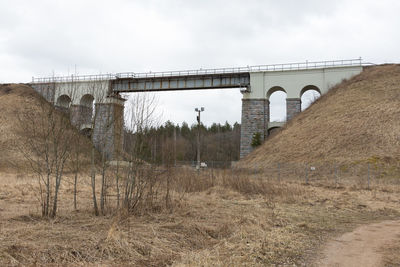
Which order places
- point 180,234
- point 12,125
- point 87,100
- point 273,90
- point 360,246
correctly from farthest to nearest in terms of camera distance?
1. point 12,125
2. point 273,90
3. point 87,100
4. point 180,234
5. point 360,246

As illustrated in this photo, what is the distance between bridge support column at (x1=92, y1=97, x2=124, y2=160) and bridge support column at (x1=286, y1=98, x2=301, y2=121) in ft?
117

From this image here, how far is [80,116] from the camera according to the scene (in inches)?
438

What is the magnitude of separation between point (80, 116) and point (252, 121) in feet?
110

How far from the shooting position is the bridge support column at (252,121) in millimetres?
42688

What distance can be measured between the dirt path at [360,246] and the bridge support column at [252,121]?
31.7 m

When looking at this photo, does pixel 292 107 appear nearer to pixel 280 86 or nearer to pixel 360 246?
pixel 280 86

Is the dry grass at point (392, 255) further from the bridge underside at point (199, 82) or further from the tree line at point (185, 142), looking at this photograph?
the bridge underside at point (199, 82)

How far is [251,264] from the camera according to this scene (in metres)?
6.18

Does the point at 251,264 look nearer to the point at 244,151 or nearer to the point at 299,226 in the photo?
the point at 299,226

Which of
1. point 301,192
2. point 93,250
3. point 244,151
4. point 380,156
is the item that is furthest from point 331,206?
point 244,151

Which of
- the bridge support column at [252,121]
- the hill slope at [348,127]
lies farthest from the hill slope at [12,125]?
the hill slope at [348,127]

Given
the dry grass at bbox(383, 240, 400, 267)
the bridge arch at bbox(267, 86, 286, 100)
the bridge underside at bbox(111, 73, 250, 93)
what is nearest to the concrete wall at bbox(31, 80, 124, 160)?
the dry grass at bbox(383, 240, 400, 267)

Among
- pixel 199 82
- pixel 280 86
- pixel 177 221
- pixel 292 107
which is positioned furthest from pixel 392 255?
pixel 199 82

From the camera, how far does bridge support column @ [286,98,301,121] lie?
144 ft
